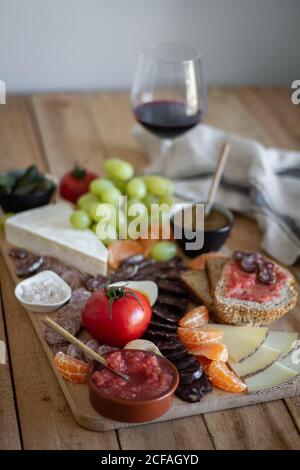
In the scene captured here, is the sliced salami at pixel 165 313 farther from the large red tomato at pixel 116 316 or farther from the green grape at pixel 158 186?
Answer: the green grape at pixel 158 186

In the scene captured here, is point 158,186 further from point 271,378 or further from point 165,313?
point 271,378

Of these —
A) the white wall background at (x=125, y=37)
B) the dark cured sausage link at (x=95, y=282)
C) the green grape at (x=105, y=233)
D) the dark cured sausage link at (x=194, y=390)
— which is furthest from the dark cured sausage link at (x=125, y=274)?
the white wall background at (x=125, y=37)

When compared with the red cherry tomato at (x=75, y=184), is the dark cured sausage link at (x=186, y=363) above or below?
below

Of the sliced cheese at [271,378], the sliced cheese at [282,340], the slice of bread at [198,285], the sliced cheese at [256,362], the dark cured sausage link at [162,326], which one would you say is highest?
the dark cured sausage link at [162,326]

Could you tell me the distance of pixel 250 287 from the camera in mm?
1927

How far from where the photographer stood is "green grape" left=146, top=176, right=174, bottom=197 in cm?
230

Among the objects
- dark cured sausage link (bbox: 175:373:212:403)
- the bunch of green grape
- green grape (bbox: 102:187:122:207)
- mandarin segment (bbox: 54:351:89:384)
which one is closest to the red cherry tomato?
the bunch of green grape

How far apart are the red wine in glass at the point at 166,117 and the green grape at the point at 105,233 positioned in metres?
0.41

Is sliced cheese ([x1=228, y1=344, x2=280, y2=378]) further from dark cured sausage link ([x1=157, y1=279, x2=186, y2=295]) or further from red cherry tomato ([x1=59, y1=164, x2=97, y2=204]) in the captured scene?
red cherry tomato ([x1=59, y1=164, x2=97, y2=204])

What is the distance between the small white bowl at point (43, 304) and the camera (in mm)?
1893

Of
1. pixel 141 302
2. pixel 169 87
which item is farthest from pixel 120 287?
pixel 169 87

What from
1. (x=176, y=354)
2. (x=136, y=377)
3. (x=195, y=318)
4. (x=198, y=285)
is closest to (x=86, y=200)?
(x=198, y=285)

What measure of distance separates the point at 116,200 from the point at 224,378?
0.76 meters

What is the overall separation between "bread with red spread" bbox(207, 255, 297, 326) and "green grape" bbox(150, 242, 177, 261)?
0.21 meters
